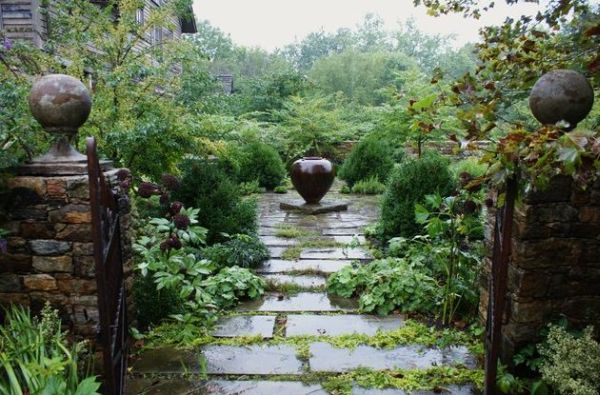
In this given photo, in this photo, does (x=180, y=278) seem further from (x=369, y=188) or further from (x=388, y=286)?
(x=369, y=188)

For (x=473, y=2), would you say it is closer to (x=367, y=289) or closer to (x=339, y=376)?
(x=367, y=289)

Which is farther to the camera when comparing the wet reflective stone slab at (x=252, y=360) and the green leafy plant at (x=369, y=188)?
the green leafy plant at (x=369, y=188)

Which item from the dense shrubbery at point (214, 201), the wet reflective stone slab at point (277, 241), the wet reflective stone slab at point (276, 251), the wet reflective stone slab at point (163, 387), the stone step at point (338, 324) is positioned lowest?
the wet reflective stone slab at point (163, 387)

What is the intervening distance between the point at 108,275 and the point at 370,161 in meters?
7.69

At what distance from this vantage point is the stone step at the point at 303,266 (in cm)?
448

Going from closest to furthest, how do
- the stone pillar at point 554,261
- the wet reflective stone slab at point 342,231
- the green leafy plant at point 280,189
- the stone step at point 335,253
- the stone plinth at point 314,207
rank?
the stone pillar at point 554,261, the stone step at point 335,253, the wet reflective stone slab at point 342,231, the stone plinth at point 314,207, the green leafy plant at point 280,189

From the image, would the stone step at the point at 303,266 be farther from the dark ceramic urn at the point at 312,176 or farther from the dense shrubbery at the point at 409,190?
the dark ceramic urn at the point at 312,176

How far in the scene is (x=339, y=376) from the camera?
2.68m

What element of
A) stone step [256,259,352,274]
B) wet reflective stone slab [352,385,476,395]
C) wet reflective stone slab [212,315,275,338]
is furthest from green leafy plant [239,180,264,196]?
wet reflective stone slab [352,385,476,395]

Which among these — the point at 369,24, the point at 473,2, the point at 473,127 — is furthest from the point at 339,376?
the point at 369,24

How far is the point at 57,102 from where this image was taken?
2.49m

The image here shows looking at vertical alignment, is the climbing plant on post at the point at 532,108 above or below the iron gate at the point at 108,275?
above

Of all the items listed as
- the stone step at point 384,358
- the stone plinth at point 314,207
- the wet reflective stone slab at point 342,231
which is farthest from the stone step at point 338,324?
the stone plinth at point 314,207

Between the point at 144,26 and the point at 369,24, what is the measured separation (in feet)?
141
